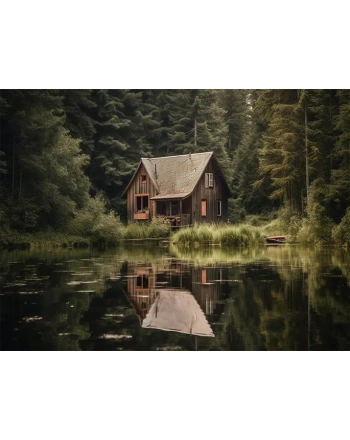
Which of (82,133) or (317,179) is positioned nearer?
(317,179)

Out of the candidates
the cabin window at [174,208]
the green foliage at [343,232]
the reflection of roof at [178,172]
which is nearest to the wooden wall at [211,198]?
the reflection of roof at [178,172]

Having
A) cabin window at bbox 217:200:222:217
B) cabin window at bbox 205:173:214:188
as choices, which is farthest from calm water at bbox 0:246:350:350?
cabin window at bbox 205:173:214:188

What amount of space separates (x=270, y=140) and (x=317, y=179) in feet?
16.2

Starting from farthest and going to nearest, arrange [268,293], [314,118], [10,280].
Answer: [314,118] → [10,280] → [268,293]

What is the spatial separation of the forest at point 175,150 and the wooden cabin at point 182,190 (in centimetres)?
51

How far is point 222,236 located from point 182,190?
500 centimetres

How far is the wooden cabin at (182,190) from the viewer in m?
21.9

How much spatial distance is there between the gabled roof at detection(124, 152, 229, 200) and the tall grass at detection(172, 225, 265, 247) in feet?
12.8

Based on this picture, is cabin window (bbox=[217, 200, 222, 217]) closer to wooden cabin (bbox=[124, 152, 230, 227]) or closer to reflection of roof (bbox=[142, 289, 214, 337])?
wooden cabin (bbox=[124, 152, 230, 227])

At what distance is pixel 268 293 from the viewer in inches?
306

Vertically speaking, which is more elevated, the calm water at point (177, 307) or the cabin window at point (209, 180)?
the cabin window at point (209, 180)

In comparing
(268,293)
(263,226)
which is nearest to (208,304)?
(268,293)

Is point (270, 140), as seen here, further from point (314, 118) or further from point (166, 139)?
point (166, 139)

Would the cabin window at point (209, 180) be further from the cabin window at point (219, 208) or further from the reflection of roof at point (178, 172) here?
the cabin window at point (219, 208)
